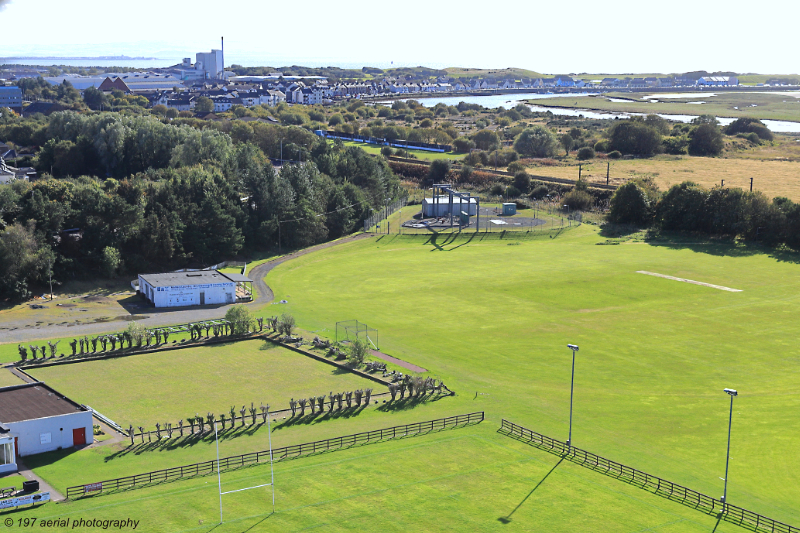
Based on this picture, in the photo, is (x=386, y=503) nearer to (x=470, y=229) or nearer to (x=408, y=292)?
(x=408, y=292)

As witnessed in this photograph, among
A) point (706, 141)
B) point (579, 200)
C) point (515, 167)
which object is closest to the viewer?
point (579, 200)

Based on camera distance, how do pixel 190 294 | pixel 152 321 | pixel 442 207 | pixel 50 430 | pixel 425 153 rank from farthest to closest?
1. pixel 425 153
2. pixel 442 207
3. pixel 190 294
4. pixel 152 321
5. pixel 50 430

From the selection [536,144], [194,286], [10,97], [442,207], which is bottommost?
[194,286]

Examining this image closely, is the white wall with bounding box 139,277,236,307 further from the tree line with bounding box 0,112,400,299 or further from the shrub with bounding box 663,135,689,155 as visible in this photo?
the shrub with bounding box 663,135,689,155

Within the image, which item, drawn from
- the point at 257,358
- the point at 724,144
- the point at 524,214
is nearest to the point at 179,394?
the point at 257,358

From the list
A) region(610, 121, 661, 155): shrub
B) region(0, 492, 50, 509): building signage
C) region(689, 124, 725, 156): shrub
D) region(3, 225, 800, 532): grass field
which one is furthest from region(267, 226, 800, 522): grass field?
region(689, 124, 725, 156): shrub

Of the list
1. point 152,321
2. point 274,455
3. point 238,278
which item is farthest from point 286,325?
point 274,455

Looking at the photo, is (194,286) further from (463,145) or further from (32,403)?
(463,145)
